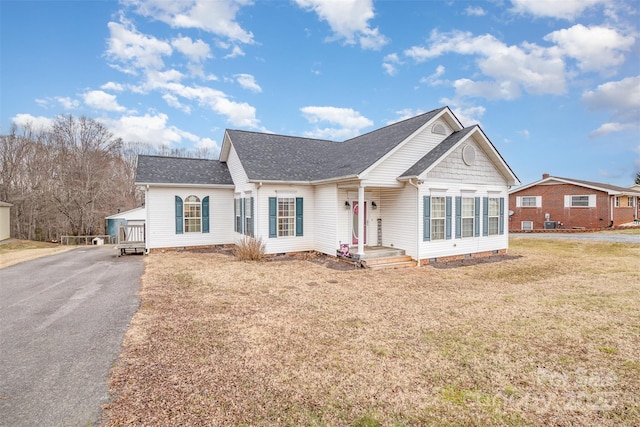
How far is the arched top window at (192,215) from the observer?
15.2 m

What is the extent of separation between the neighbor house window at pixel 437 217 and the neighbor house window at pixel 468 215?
1.29m

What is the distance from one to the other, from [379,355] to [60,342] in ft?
16.5

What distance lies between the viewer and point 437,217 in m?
12.3

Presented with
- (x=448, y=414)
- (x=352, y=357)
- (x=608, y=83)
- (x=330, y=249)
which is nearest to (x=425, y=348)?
(x=352, y=357)

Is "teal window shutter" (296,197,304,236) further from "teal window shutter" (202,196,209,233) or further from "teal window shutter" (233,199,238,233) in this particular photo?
"teal window shutter" (202,196,209,233)

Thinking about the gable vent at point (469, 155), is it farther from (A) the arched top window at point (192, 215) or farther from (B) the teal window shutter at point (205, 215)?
(A) the arched top window at point (192, 215)

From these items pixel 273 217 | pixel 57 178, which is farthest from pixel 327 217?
pixel 57 178

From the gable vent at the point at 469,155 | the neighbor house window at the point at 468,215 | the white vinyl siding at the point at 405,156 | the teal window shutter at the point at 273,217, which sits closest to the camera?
the white vinyl siding at the point at 405,156

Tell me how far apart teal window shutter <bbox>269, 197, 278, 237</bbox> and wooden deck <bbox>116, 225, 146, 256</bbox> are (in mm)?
6429

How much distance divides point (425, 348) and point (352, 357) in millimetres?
1197

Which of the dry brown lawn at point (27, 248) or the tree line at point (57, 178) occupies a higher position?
the tree line at point (57, 178)

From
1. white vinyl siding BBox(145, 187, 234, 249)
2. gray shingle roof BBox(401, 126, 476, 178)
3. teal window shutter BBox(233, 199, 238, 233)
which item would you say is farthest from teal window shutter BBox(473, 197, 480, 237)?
white vinyl siding BBox(145, 187, 234, 249)

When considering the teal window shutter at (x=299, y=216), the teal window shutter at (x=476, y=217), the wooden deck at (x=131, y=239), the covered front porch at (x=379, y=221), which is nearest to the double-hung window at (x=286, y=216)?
the teal window shutter at (x=299, y=216)

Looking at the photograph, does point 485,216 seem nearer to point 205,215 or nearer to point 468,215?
point 468,215
